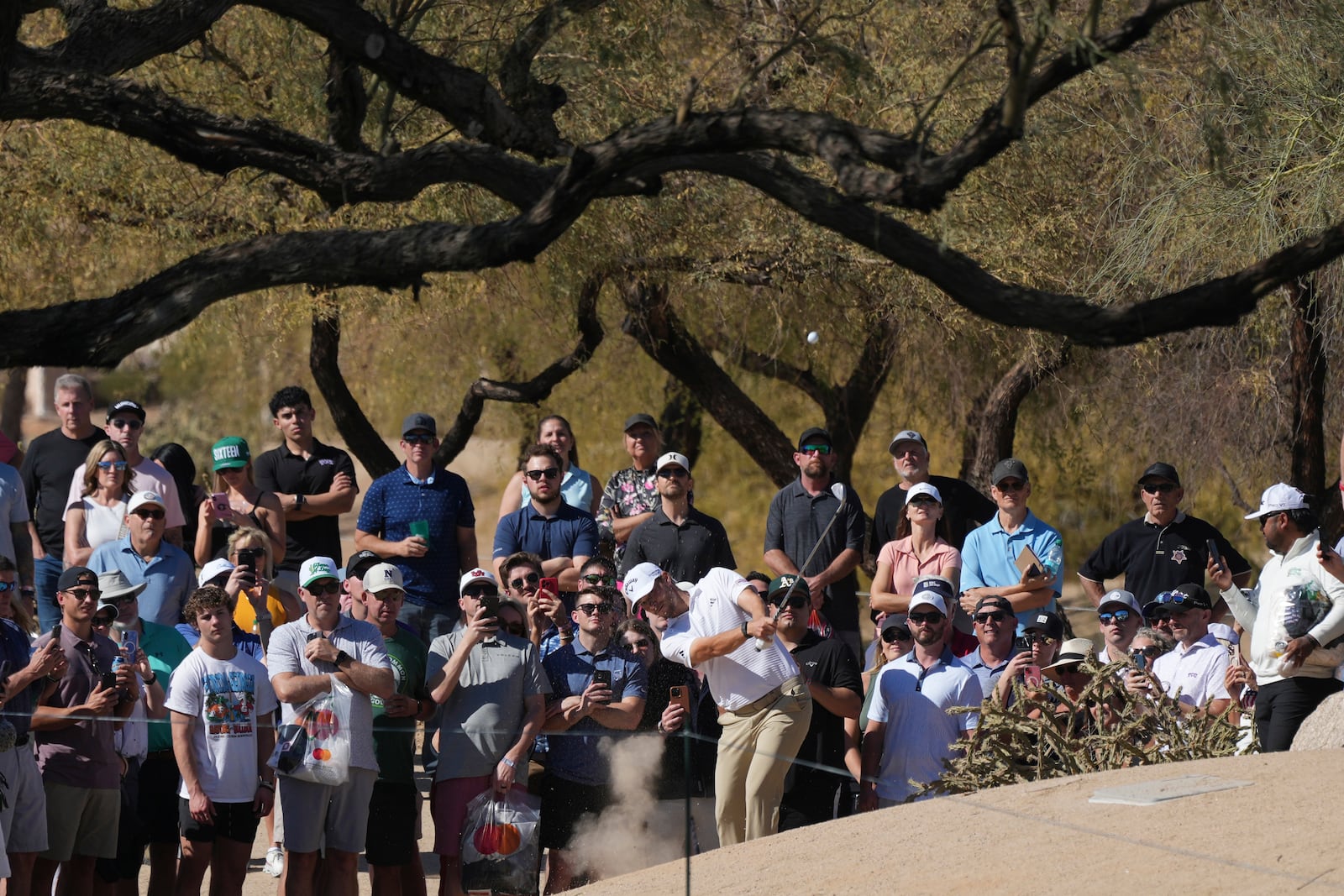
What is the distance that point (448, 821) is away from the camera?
8.00 meters

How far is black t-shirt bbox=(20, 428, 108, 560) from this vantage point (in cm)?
1059

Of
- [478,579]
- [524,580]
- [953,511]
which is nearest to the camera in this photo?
[478,579]

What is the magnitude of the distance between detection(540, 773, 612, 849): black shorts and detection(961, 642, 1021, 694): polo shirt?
83.8 inches

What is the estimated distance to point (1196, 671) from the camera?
9.03 meters

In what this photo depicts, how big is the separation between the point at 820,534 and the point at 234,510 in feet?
11.3

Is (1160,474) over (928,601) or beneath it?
over

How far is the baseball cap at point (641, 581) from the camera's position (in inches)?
342

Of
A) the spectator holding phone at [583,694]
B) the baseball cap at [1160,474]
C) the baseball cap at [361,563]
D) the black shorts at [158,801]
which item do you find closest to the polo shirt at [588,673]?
the spectator holding phone at [583,694]

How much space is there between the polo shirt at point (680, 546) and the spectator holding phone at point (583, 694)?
1.42 meters

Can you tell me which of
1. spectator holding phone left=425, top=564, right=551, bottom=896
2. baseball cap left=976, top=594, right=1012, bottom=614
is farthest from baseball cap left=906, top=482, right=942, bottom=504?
spectator holding phone left=425, top=564, right=551, bottom=896

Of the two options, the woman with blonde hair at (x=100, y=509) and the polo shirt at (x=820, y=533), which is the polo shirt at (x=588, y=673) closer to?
the polo shirt at (x=820, y=533)

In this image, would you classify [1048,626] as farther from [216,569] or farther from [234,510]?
[234,510]

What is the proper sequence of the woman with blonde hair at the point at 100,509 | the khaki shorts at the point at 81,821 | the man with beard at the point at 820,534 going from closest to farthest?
1. the khaki shorts at the point at 81,821
2. the woman with blonde hair at the point at 100,509
3. the man with beard at the point at 820,534

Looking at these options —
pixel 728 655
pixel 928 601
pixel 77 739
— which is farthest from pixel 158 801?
pixel 928 601
